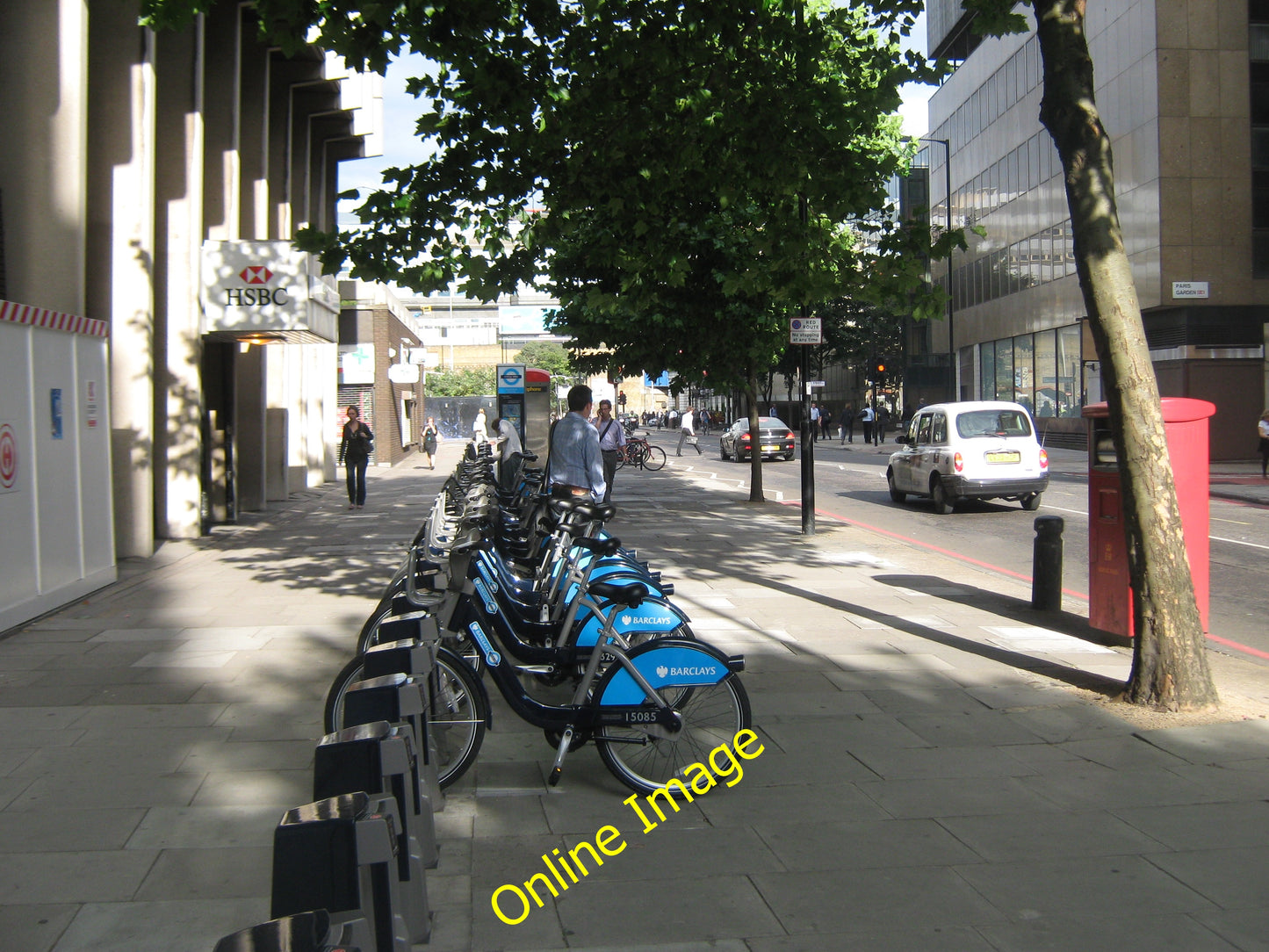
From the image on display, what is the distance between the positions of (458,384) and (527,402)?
195 feet

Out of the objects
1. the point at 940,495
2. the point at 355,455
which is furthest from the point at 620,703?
the point at 355,455

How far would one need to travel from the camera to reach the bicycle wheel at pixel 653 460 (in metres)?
31.9

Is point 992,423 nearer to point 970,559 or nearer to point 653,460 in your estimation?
point 970,559

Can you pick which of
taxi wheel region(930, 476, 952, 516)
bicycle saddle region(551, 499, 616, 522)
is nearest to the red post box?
bicycle saddle region(551, 499, 616, 522)

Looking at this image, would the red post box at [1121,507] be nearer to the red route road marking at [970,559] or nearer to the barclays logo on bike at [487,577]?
the red route road marking at [970,559]

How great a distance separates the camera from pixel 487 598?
531 centimetres

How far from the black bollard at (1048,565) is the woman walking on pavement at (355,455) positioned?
11703 mm

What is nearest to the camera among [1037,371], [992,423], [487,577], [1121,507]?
[487,577]

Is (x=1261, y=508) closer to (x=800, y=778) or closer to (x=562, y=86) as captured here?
(x=562, y=86)

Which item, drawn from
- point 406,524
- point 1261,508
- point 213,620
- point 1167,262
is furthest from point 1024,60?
point 213,620

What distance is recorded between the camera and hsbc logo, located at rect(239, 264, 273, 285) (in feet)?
47.8

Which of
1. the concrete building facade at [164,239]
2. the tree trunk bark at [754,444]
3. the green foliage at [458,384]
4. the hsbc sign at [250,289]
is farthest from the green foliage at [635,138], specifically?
the green foliage at [458,384]

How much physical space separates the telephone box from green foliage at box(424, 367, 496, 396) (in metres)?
54.4

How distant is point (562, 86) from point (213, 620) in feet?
16.2
